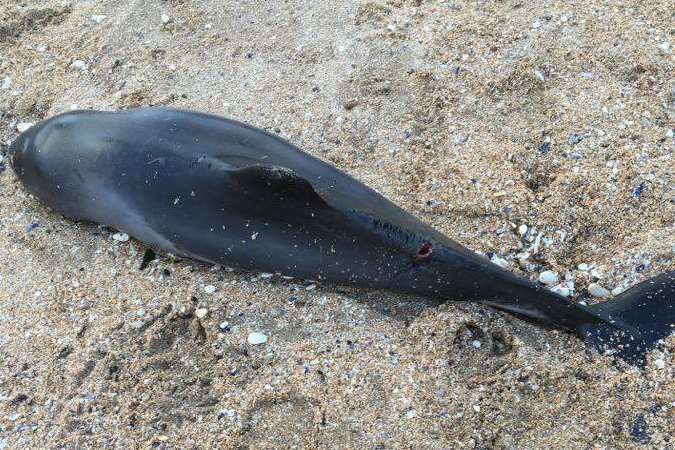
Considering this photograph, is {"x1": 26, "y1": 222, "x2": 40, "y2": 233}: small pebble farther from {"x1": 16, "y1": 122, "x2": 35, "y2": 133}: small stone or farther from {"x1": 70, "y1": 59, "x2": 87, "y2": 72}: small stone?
{"x1": 70, "y1": 59, "x2": 87, "y2": 72}: small stone

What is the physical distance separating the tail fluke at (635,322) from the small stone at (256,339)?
4.79ft

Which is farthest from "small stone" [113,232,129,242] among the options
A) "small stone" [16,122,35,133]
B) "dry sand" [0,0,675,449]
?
"small stone" [16,122,35,133]

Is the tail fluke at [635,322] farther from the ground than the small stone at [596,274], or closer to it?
farther from the ground

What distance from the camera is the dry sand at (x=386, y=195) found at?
3139 millimetres

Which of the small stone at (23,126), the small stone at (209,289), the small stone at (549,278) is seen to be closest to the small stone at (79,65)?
the small stone at (23,126)

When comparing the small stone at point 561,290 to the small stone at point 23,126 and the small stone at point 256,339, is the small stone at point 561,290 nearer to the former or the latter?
the small stone at point 256,339

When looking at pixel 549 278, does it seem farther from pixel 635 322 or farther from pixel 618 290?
pixel 635 322

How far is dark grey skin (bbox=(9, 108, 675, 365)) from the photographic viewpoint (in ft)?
11.0

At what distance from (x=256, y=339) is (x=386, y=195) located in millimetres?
1123

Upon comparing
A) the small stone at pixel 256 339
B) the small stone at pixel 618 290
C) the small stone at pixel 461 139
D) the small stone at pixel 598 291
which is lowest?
the small stone at pixel 618 290

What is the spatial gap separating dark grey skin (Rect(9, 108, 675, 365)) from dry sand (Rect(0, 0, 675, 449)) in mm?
135

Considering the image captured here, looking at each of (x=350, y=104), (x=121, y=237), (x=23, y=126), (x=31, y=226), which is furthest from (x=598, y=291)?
(x=23, y=126)

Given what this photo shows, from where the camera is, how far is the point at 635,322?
332 centimetres

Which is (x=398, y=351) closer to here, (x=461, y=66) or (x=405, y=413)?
(x=405, y=413)
